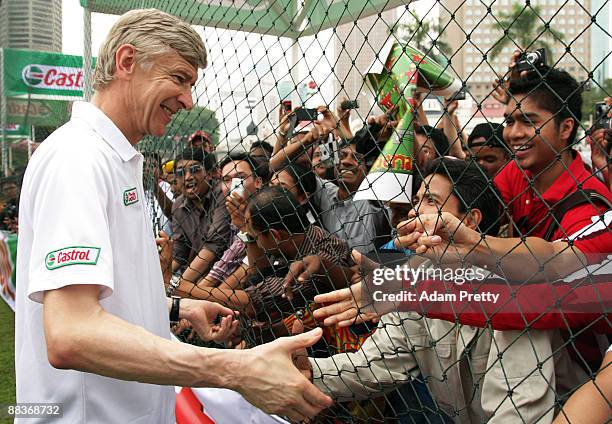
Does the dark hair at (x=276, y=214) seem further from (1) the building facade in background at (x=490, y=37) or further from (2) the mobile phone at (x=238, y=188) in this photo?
(1) the building facade in background at (x=490, y=37)

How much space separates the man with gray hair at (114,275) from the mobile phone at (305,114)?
936 mm

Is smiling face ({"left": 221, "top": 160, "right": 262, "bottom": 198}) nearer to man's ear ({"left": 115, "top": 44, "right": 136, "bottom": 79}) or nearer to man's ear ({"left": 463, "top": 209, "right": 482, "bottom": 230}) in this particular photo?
man's ear ({"left": 463, "top": 209, "right": 482, "bottom": 230})

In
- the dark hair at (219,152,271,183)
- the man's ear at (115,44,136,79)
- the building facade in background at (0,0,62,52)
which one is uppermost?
the building facade in background at (0,0,62,52)

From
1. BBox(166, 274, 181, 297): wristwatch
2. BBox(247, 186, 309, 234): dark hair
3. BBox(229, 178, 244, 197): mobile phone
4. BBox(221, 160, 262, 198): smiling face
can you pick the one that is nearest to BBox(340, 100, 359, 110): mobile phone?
BBox(247, 186, 309, 234): dark hair

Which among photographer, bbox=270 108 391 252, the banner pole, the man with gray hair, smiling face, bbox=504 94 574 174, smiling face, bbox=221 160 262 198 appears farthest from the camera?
the banner pole

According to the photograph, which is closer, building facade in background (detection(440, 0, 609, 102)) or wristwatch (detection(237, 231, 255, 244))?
building facade in background (detection(440, 0, 609, 102))

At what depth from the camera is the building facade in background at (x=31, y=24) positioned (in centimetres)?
515

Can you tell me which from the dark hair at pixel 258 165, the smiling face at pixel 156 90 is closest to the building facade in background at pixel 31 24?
the dark hair at pixel 258 165

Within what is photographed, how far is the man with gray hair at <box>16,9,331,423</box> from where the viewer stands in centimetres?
104

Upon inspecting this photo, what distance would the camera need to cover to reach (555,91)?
1.67 meters

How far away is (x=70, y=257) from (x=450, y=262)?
2.64 ft

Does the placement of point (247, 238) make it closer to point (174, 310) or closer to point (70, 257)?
point (174, 310)

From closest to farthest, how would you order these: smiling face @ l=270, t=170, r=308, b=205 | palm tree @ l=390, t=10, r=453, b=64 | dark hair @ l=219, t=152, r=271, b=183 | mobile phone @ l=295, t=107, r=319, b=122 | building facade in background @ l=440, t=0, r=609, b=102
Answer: building facade in background @ l=440, t=0, r=609, b=102 → palm tree @ l=390, t=10, r=453, b=64 → mobile phone @ l=295, t=107, r=319, b=122 → smiling face @ l=270, t=170, r=308, b=205 → dark hair @ l=219, t=152, r=271, b=183

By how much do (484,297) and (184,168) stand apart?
7.42 feet
